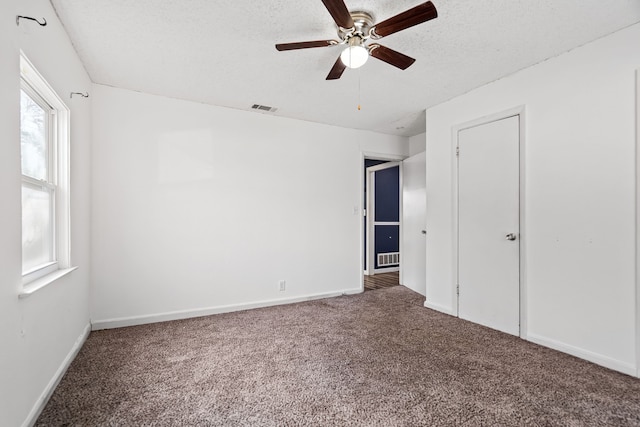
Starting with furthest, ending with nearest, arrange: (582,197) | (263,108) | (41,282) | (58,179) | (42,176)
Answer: (263,108) < (582,197) < (58,179) < (42,176) < (41,282)

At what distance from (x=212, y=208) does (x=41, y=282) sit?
185cm

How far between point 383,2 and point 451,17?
1.64ft

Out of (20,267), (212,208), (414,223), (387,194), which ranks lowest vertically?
(20,267)

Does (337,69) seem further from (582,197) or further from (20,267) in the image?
(20,267)

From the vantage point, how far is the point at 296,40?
230 cm

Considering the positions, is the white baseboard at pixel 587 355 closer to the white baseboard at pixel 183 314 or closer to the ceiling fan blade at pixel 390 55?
the white baseboard at pixel 183 314

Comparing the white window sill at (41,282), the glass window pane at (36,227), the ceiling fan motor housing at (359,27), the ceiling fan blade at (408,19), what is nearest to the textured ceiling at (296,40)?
the ceiling fan motor housing at (359,27)

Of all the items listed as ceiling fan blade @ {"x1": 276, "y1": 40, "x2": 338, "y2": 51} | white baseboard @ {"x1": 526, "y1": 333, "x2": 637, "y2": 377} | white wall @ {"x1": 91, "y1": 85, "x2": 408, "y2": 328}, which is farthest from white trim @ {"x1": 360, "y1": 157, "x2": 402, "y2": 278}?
ceiling fan blade @ {"x1": 276, "y1": 40, "x2": 338, "y2": 51}

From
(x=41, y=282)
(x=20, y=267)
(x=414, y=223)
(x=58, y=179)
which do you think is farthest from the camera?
(x=414, y=223)

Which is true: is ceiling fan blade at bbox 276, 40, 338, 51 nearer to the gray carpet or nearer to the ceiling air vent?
the ceiling air vent

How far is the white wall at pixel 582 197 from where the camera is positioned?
7.20 feet

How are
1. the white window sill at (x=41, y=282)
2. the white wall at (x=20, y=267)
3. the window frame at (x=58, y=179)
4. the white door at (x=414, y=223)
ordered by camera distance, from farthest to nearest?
1. the white door at (x=414, y=223)
2. the window frame at (x=58, y=179)
3. the white window sill at (x=41, y=282)
4. the white wall at (x=20, y=267)

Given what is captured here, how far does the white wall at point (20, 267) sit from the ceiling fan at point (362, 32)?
1335 millimetres

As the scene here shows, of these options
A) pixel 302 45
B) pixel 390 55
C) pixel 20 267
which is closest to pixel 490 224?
pixel 390 55
